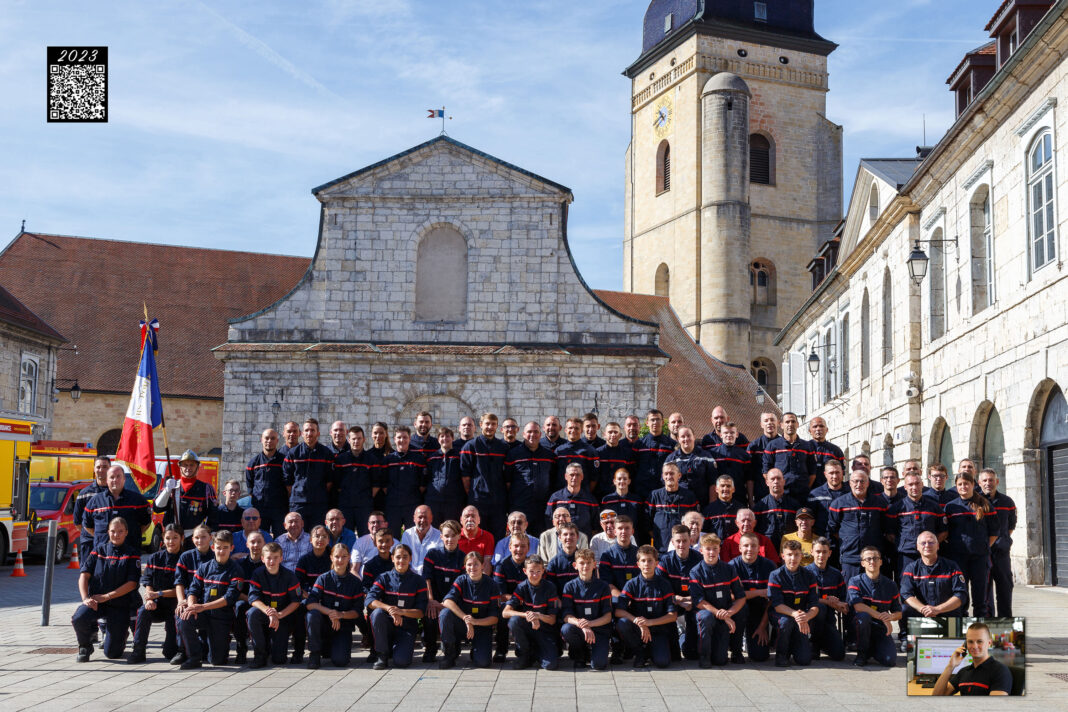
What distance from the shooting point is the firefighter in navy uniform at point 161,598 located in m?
9.88

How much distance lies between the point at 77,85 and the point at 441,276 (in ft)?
60.9

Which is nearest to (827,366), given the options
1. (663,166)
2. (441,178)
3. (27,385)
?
(441,178)

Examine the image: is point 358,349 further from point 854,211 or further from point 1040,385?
point 1040,385

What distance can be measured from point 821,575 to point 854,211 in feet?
59.6

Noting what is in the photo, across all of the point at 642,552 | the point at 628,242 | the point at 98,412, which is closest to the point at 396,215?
the point at 98,412

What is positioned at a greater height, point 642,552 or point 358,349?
point 358,349

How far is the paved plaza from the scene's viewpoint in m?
7.75

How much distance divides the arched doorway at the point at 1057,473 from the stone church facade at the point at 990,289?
24 millimetres

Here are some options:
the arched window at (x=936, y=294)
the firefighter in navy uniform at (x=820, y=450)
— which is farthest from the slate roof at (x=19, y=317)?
the firefighter in navy uniform at (x=820, y=450)

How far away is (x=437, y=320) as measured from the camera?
29344 mm

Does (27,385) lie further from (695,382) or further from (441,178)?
(695,382)

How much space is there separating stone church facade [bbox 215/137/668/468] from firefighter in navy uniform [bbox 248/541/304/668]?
1855cm

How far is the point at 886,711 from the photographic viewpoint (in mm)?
7465

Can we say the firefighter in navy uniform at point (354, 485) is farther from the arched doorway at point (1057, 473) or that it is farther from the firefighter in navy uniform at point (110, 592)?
the arched doorway at point (1057, 473)
